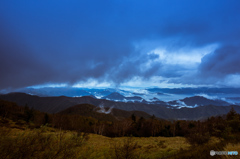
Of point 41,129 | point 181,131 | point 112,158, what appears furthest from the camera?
point 181,131

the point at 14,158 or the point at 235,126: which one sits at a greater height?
the point at 14,158

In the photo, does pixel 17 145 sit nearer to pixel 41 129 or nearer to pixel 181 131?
pixel 41 129

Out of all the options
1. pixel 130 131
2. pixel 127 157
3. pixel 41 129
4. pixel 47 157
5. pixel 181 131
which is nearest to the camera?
pixel 47 157

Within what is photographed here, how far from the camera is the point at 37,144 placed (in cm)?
608

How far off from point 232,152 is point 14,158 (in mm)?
11455

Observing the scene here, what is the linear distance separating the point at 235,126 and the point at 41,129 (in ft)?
91.5

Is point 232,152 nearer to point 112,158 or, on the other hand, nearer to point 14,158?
point 14,158

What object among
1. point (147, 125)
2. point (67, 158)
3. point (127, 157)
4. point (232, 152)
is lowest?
point (147, 125)

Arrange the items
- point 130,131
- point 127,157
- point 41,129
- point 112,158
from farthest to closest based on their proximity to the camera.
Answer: point 130,131, point 112,158, point 127,157, point 41,129

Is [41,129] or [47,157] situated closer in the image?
[47,157]

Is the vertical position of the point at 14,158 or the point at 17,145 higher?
the point at 17,145

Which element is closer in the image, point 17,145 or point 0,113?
point 17,145

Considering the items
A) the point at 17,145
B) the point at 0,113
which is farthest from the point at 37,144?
the point at 0,113

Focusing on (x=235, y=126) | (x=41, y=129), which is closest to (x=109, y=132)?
(x=235, y=126)
